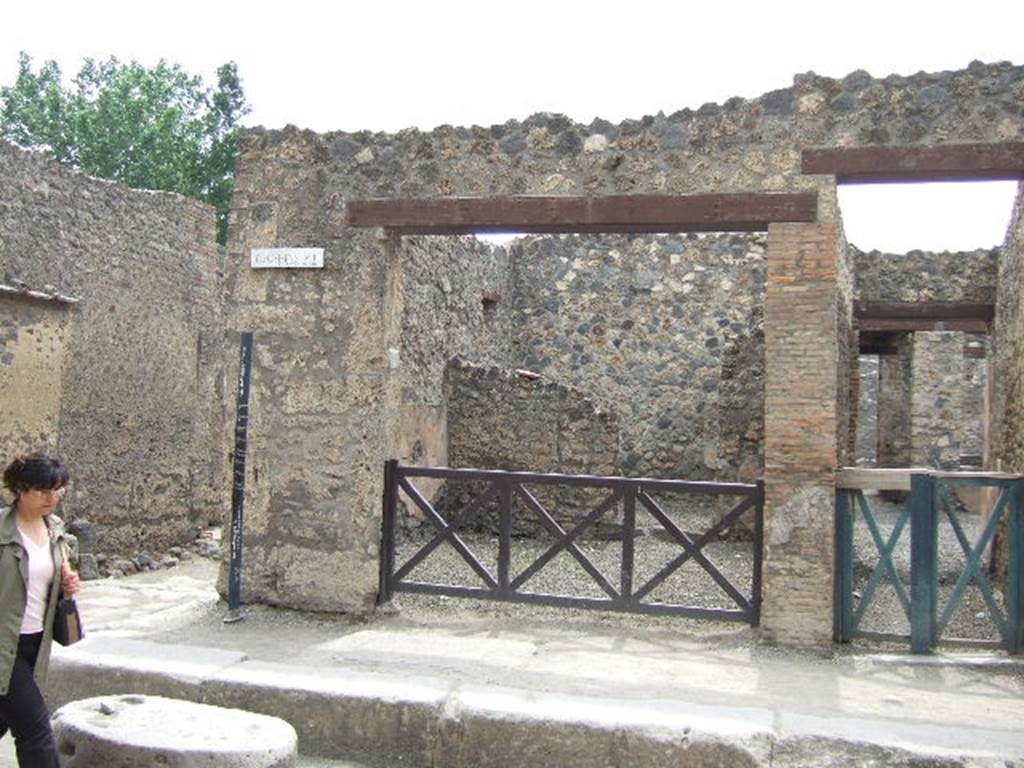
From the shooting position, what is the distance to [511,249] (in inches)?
591

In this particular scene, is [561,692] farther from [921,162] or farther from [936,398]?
[936,398]

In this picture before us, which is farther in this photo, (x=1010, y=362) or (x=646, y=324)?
(x=646, y=324)

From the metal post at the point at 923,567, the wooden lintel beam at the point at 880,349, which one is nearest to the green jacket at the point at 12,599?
the metal post at the point at 923,567

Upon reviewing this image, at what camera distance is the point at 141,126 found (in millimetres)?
28375

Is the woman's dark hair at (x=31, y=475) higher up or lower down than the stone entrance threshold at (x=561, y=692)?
higher up

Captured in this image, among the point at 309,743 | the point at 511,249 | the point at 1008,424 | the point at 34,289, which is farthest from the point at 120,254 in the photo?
the point at 1008,424

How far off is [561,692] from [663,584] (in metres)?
2.99

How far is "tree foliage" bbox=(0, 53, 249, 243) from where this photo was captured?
90.0 feet

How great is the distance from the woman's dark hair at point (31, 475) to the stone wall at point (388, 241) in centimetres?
288

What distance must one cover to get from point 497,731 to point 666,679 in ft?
3.56

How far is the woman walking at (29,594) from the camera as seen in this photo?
147 inches

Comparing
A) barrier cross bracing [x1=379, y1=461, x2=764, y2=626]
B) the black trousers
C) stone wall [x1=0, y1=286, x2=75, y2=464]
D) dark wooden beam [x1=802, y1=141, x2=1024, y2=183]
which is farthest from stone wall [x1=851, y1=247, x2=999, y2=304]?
the black trousers

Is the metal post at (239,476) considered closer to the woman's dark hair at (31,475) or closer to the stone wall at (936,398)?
the woman's dark hair at (31,475)

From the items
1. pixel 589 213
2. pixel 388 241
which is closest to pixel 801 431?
pixel 589 213
